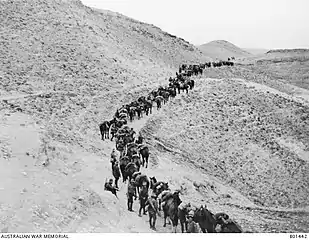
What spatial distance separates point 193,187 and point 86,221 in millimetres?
9781

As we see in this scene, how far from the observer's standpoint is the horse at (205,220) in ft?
44.7

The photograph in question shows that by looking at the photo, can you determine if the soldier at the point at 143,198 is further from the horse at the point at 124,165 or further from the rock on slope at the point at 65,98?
the horse at the point at 124,165

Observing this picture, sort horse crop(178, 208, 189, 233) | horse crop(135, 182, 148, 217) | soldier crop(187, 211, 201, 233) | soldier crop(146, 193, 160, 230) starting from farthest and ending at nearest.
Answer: horse crop(135, 182, 148, 217) < soldier crop(146, 193, 160, 230) < horse crop(178, 208, 189, 233) < soldier crop(187, 211, 201, 233)

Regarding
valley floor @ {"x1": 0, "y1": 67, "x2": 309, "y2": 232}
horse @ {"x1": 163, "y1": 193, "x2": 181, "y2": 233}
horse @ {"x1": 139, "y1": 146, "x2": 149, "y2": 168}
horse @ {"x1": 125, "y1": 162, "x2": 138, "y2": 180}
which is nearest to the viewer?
valley floor @ {"x1": 0, "y1": 67, "x2": 309, "y2": 232}

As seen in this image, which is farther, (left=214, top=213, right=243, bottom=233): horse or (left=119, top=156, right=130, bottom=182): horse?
(left=119, top=156, right=130, bottom=182): horse

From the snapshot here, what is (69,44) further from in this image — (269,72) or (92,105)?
(269,72)

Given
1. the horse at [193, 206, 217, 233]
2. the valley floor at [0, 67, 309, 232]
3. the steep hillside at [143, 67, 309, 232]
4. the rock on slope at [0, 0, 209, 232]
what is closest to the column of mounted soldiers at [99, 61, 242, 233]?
the horse at [193, 206, 217, 233]

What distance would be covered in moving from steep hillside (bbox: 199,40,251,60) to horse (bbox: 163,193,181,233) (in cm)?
9275

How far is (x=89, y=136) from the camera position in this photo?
88.0 feet

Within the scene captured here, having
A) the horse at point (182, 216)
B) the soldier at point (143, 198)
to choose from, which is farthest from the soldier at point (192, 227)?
the soldier at point (143, 198)

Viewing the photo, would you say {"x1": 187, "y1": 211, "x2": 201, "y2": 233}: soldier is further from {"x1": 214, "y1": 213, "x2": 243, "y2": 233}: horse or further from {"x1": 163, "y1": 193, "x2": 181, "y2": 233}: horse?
{"x1": 163, "y1": 193, "x2": 181, "y2": 233}: horse

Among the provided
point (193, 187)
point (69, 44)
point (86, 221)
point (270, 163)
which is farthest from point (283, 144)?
point (69, 44)

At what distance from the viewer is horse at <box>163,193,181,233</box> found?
47.3 feet

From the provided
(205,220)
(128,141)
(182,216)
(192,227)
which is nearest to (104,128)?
(128,141)
